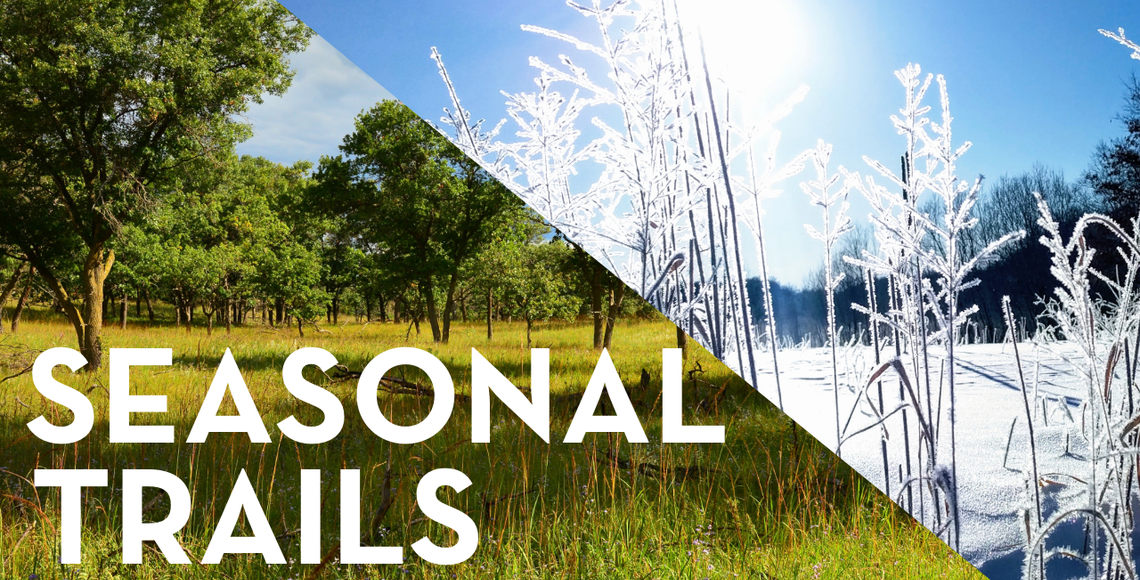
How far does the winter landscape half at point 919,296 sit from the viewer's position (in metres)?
1.17

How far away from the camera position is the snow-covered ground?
47.6 inches

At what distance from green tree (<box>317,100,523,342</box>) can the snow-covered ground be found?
10082 millimetres

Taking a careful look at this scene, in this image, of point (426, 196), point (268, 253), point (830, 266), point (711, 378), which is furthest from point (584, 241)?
point (268, 253)

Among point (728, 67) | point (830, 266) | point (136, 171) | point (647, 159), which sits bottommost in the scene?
point (830, 266)

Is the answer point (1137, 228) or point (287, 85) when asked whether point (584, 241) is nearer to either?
point (1137, 228)

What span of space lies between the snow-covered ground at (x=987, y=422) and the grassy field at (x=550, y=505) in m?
0.60

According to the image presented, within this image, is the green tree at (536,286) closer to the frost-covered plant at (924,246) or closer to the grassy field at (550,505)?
the grassy field at (550,505)

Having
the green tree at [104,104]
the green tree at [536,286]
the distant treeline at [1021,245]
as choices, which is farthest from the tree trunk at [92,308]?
the distant treeline at [1021,245]

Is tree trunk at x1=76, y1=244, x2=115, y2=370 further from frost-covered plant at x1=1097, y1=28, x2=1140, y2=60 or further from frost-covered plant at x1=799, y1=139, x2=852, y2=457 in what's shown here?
frost-covered plant at x1=1097, y1=28, x2=1140, y2=60

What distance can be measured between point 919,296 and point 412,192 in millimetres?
10993

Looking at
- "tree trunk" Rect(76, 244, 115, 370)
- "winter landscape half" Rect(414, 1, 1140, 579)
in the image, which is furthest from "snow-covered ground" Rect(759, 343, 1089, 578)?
"tree trunk" Rect(76, 244, 115, 370)

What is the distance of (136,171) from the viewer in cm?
771

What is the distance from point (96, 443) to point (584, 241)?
3.58 m

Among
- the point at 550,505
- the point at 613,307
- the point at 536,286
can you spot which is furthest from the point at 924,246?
the point at 536,286
